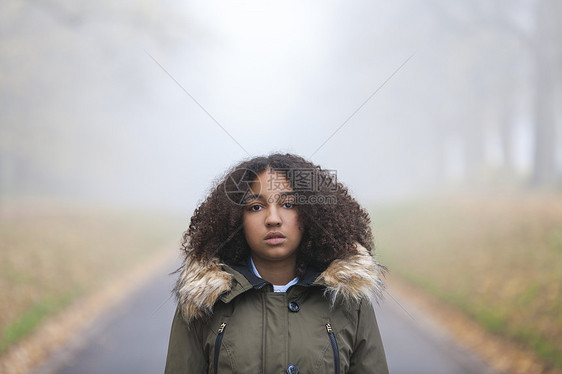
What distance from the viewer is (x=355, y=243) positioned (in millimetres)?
2357

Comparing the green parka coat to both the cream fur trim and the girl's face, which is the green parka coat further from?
the girl's face

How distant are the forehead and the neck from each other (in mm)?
316

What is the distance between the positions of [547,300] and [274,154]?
208 inches

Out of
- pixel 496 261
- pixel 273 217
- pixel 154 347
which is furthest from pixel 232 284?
pixel 496 261

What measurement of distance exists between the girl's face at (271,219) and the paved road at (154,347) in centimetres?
376

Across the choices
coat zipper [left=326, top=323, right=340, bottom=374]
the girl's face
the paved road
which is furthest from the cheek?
the paved road

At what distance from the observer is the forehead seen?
2168 mm

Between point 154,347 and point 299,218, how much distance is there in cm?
450

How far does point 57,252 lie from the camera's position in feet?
31.4

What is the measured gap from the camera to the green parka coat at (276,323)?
2.00 m

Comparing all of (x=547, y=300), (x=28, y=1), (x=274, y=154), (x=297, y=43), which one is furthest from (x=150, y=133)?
(x=274, y=154)

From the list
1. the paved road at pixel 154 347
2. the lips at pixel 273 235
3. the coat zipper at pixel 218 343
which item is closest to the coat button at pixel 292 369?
the coat zipper at pixel 218 343

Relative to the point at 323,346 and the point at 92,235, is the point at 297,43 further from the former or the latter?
the point at 323,346

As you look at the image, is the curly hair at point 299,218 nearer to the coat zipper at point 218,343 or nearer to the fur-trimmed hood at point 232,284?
the fur-trimmed hood at point 232,284
